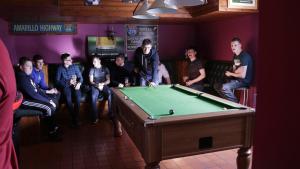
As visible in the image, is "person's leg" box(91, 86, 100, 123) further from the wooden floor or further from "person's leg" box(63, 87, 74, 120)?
the wooden floor

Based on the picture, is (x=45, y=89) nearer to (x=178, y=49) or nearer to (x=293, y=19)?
(x=178, y=49)

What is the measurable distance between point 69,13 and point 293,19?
16.4 feet

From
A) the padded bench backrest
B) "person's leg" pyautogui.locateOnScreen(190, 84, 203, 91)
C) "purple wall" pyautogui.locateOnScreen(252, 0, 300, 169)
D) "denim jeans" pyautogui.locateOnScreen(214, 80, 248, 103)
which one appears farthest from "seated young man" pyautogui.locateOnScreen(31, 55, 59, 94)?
"purple wall" pyautogui.locateOnScreen(252, 0, 300, 169)

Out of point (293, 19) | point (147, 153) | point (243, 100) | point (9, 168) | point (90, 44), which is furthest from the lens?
point (90, 44)

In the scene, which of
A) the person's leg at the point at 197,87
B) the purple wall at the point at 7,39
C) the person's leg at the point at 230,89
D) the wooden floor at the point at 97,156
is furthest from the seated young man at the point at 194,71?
the purple wall at the point at 7,39

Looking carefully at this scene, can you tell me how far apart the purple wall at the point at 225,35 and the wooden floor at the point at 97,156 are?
2.68m

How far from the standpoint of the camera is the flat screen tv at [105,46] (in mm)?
6602

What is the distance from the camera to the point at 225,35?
6266 millimetres

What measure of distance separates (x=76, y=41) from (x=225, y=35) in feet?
11.9

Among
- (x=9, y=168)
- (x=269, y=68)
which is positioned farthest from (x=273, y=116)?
(x=9, y=168)

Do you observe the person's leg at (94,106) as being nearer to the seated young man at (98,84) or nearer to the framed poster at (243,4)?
the seated young man at (98,84)

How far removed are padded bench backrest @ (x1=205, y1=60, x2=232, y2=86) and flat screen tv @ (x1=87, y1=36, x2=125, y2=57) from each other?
2.24 m

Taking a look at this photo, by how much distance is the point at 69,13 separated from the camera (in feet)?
17.2

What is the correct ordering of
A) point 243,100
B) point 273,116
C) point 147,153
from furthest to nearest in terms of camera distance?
point 243,100
point 147,153
point 273,116
